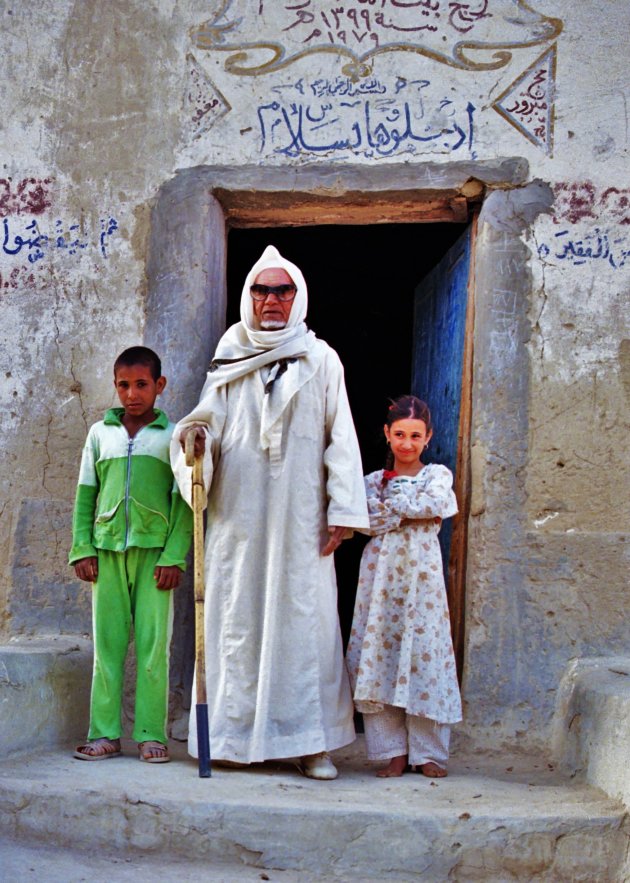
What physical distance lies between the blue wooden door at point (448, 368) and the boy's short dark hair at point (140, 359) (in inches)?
53.8

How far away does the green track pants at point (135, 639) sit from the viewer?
4723 millimetres

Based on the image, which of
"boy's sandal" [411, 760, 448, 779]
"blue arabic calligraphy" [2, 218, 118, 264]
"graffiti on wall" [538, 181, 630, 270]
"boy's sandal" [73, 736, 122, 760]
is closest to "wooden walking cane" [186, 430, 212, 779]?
"boy's sandal" [73, 736, 122, 760]

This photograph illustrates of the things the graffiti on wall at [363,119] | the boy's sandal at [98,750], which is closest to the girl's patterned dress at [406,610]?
the boy's sandal at [98,750]

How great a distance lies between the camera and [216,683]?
463 cm

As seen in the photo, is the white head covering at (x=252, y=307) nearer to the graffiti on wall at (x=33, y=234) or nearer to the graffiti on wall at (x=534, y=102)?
the graffiti on wall at (x=33, y=234)

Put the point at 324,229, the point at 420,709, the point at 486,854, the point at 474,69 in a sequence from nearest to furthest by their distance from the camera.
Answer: the point at 486,854 → the point at 420,709 → the point at 474,69 → the point at 324,229

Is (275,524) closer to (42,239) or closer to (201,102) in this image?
(42,239)

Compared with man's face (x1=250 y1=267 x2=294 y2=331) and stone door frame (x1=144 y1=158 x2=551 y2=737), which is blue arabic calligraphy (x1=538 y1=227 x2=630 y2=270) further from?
man's face (x1=250 y1=267 x2=294 y2=331)

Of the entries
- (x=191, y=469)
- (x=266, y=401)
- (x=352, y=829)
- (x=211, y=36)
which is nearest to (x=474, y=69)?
(x=211, y=36)

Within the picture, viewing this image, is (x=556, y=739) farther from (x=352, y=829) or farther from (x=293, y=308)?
(x=293, y=308)

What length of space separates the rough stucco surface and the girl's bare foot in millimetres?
500

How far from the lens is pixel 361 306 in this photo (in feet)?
28.0

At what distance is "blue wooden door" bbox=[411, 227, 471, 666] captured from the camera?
208 inches

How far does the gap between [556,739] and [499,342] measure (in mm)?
1668
